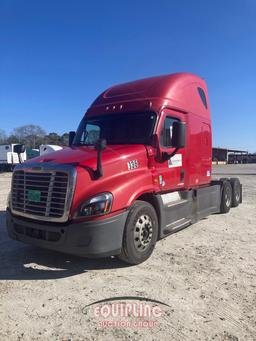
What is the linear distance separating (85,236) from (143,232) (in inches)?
43.7

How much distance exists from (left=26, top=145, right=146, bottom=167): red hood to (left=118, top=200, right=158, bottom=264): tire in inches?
31.6

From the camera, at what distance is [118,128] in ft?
19.8

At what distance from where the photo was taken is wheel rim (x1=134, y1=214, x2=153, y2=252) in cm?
489

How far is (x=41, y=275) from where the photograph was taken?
457 cm

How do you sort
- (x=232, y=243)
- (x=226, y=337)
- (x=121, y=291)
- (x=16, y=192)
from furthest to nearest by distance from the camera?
(x=232, y=243) → (x=16, y=192) → (x=121, y=291) → (x=226, y=337)

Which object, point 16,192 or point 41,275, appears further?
point 16,192

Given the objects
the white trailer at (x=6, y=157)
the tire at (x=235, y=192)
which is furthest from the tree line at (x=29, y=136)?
the tire at (x=235, y=192)

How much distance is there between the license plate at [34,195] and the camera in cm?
467

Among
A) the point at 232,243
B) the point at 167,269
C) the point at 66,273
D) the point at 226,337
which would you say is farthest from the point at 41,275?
the point at 232,243

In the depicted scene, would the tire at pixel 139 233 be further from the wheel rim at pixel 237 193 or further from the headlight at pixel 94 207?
the wheel rim at pixel 237 193

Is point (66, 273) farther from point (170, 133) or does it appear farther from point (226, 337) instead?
point (170, 133)

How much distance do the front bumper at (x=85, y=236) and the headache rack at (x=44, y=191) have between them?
18cm

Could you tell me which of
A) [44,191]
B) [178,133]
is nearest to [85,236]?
[44,191]

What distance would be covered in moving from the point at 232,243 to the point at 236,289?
2216 mm
